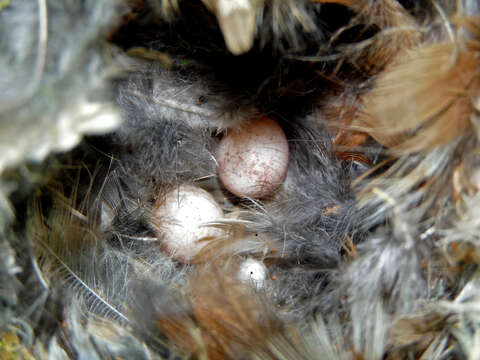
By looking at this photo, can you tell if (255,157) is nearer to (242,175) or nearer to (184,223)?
(242,175)

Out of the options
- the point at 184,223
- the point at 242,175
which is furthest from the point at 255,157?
the point at 184,223

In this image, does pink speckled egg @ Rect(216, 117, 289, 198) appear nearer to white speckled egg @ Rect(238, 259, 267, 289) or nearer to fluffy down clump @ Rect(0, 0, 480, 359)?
fluffy down clump @ Rect(0, 0, 480, 359)

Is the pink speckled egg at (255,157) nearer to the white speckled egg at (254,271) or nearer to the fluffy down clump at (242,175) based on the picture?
the fluffy down clump at (242,175)

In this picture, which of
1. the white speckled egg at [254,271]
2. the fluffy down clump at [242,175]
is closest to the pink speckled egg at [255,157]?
the fluffy down clump at [242,175]

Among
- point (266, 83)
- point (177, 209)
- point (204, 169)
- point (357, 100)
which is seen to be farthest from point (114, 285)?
point (357, 100)

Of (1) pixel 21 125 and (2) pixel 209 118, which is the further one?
(2) pixel 209 118

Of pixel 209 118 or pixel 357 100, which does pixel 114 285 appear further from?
pixel 357 100

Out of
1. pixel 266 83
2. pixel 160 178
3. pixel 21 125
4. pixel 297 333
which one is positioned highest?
pixel 21 125
